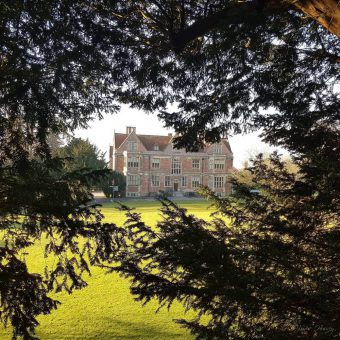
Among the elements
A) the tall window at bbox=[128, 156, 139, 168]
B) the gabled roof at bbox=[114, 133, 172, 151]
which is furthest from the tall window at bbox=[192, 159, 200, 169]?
the tall window at bbox=[128, 156, 139, 168]

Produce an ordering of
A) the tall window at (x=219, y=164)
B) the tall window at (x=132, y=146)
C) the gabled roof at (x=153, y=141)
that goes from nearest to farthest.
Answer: the tall window at (x=219, y=164) → the tall window at (x=132, y=146) → the gabled roof at (x=153, y=141)

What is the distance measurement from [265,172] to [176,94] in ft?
5.41

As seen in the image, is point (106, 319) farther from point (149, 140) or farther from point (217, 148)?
point (149, 140)

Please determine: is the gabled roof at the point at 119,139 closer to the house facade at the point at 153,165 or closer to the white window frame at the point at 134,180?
the house facade at the point at 153,165

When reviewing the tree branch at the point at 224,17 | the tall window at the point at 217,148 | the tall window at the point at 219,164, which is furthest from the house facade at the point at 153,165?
the tree branch at the point at 224,17

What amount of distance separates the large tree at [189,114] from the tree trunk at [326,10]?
1cm

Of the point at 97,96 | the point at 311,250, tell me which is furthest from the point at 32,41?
the point at 311,250

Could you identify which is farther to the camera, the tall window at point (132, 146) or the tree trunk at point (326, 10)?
the tall window at point (132, 146)

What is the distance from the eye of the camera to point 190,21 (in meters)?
4.15

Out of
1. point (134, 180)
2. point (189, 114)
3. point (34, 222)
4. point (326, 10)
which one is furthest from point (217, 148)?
point (326, 10)

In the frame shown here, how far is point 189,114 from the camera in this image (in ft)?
14.6

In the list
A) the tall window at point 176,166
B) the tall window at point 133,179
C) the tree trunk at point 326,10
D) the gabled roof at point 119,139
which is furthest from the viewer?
the gabled roof at point 119,139

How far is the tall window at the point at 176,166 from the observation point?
42531mm

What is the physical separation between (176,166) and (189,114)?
127 ft
